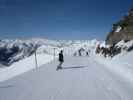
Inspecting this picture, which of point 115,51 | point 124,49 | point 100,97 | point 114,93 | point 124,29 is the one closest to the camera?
point 100,97

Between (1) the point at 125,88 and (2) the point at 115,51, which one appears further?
(2) the point at 115,51

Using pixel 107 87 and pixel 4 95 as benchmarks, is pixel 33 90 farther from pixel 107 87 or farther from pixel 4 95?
pixel 107 87

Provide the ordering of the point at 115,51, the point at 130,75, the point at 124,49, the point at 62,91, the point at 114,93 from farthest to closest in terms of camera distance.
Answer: the point at 115,51, the point at 124,49, the point at 130,75, the point at 62,91, the point at 114,93

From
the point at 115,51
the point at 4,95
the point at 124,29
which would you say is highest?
the point at 124,29

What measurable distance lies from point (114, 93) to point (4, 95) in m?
5.57

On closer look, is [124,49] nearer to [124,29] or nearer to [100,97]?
[124,29]

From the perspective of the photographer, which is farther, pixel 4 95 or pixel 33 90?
pixel 33 90

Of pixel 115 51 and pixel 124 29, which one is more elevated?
pixel 124 29

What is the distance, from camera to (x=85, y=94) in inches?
283

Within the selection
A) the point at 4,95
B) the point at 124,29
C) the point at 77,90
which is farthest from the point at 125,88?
the point at 124,29

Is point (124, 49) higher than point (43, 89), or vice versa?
point (124, 49)

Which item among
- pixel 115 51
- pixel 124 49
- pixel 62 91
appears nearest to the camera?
pixel 62 91

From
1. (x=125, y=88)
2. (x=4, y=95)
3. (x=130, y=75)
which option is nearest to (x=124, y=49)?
(x=130, y=75)

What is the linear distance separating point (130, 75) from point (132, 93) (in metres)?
3.17
